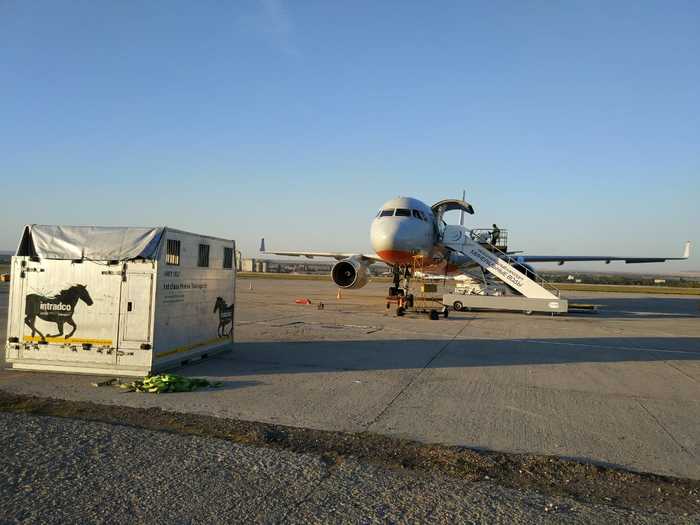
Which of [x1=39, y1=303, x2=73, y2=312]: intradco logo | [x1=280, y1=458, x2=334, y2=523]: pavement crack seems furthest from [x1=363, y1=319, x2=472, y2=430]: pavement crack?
[x1=39, y1=303, x2=73, y2=312]: intradco logo

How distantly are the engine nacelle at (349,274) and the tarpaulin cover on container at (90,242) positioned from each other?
45.2 ft

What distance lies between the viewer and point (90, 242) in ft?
26.2

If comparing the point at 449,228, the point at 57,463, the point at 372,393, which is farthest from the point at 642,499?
the point at 449,228

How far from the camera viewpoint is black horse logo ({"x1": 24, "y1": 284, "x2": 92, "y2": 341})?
25.7ft

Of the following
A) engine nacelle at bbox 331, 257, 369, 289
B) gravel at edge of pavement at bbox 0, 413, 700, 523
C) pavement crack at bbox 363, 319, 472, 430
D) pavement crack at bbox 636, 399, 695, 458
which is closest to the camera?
gravel at edge of pavement at bbox 0, 413, 700, 523

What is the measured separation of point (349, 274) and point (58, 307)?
14291 millimetres

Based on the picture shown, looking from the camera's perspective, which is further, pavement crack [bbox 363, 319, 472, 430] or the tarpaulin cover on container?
the tarpaulin cover on container

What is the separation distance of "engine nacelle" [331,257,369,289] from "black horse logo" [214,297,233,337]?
1131 cm

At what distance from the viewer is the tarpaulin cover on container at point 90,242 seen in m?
7.74

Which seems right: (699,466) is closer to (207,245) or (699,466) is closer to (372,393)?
(372,393)

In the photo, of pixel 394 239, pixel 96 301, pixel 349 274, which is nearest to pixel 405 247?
pixel 394 239

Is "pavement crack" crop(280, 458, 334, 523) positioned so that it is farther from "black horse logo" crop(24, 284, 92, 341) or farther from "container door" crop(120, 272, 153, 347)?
"black horse logo" crop(24, 284, 92, 341)

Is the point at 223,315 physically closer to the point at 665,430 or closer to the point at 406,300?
the point at 665,430

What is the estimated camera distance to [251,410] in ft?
19.6
